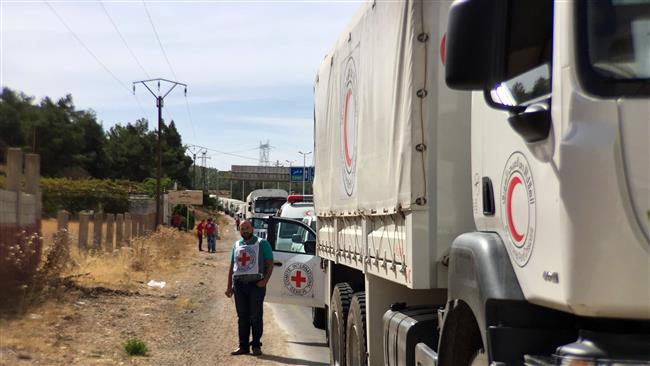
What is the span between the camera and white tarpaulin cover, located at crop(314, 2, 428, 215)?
505 centimetres

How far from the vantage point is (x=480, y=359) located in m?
3.74

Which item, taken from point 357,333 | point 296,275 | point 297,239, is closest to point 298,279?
point 296,275

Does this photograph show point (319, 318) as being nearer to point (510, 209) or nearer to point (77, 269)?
point (77, 269)

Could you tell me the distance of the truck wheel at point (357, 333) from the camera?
6734 millimetres

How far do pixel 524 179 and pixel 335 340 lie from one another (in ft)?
18.7

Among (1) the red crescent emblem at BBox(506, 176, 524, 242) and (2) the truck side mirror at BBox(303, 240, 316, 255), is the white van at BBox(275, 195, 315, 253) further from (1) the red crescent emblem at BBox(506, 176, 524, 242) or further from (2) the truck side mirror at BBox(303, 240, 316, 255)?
(1) the red crescent emblem at BBox(506, 176, 524, 242)

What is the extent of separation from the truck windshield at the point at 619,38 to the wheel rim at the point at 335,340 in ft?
19.3

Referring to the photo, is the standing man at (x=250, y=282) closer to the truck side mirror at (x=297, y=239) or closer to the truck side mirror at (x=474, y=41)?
the truck side mirror at (x=297, y=239)

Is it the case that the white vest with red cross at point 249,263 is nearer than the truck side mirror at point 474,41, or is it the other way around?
the truck side mirror at point 474,41

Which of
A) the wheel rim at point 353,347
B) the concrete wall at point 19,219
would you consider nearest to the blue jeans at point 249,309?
the wheel rim at point 353,347

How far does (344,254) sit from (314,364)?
2.95 metres

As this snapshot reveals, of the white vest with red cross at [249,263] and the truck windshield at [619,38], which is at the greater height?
the truck windshield at [619,38]

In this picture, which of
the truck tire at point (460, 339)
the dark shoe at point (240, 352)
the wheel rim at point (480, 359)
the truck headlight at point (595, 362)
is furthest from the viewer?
the dark shoe at point (240, 352)

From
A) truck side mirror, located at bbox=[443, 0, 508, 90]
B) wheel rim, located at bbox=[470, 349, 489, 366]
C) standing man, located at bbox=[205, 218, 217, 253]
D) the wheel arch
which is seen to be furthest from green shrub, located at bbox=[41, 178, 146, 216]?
truck side mirror, located at bbox=[443, 0, 508, 90]
